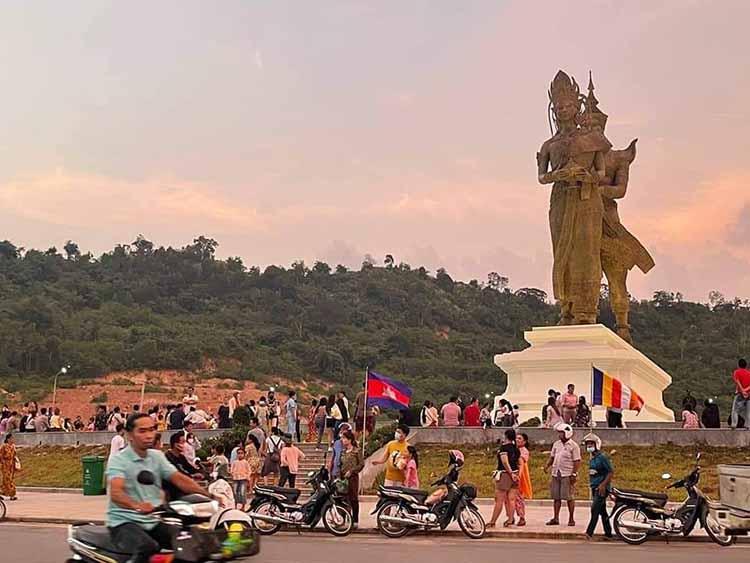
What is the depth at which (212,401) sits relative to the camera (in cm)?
5847

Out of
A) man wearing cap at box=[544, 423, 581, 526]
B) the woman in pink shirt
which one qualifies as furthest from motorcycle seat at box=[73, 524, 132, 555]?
the woman in pink shirt

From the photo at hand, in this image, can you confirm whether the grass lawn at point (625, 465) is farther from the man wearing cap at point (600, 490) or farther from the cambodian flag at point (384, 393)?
the man wearing cap at point (600, 490)

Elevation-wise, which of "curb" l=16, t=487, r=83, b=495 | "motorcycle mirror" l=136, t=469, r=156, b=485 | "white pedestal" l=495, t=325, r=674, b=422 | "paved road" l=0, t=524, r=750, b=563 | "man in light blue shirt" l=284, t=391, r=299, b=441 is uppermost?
"white pedestal" l=495, t=325, r=674, b=422

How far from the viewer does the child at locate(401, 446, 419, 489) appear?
16141 millimetres

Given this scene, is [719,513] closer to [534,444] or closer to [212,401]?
[534,444]

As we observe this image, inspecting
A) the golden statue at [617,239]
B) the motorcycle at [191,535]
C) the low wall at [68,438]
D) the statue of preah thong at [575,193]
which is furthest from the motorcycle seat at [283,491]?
the golden statue at [617,239]

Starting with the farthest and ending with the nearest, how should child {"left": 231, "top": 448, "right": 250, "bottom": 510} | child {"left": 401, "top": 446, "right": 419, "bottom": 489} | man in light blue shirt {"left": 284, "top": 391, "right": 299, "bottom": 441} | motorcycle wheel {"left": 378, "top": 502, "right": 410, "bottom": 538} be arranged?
man in light blue shirt {"left": 284, "top": 391, "right": 299, "bottom": 441}, child {"left": 231, "top": 448, "right": 250, "bottom": 510}, child {"left": 401, "top": 446, "right": 419, "bottom": 489}, motorcycle wheel {"left": 378, "top": 502, "right": 410, "bottom": 538}

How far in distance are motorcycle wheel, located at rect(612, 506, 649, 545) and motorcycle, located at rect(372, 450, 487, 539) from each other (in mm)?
1934

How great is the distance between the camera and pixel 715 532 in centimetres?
1365

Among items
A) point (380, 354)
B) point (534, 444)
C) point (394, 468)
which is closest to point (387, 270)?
point (380, 354)

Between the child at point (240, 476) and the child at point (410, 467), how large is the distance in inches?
119

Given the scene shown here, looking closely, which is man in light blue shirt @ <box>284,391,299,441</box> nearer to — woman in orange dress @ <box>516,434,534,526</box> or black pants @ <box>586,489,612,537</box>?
woman in orange dress @ <box>516,434,534,526</box>

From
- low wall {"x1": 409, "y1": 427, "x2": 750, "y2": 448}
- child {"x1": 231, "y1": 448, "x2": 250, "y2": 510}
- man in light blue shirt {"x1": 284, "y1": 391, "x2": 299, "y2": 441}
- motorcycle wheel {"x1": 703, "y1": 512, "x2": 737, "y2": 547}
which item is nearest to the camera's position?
motorcycle wheel {"x1": 703, "y1": 512, "x2": 737, "y2": 547}

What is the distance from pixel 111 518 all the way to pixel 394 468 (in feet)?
31.5
